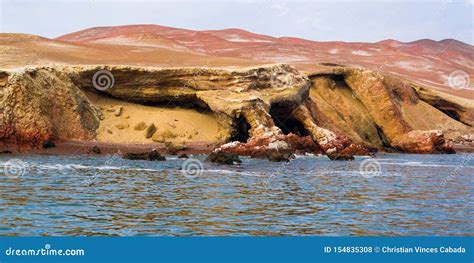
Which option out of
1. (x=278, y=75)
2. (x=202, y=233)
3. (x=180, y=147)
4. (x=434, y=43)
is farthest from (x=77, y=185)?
(x=434, y=43)

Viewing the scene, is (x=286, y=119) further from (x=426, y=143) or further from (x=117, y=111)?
(x=117, y=111)

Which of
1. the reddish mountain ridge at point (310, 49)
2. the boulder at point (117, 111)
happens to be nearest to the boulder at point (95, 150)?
the boulder at point (117, 111)

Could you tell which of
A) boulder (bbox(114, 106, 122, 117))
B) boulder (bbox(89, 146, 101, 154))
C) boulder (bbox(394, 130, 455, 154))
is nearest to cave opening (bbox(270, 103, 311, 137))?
boulder (bbox(394, 130, 455, 154))

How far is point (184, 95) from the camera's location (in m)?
47.1

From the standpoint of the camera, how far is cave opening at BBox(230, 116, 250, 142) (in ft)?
Result: 141

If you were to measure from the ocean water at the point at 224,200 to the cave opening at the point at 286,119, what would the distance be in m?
Result: 16.5

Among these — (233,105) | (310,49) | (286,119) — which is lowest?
(286,119)

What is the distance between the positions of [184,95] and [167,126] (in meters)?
3.55

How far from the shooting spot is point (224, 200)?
1888cm

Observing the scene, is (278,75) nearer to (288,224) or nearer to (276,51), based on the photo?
(288,224)

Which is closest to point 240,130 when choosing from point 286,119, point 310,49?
point 286,119

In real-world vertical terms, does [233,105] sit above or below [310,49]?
below

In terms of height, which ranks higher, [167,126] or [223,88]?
[223,88]

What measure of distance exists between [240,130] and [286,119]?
583 cm
